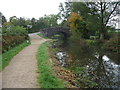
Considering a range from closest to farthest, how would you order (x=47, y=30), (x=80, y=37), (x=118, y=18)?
(x=118, y=18) → (x=80, y=37) → (x=47, y=30)

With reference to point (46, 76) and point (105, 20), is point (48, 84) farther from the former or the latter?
point (105, 20)

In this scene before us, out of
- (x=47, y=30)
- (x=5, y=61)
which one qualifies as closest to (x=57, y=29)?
(x=47, y=30)

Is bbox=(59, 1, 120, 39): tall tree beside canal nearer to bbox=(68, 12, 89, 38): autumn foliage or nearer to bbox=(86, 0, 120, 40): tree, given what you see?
bbox=(86, 0, 120, 40): tree

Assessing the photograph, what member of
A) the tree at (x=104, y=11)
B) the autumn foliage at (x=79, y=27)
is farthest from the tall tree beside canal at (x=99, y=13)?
the autumn foliage at (x=79, y=27)

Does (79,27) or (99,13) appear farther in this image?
(79,27)

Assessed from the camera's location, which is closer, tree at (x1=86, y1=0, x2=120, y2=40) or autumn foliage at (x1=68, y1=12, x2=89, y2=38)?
tree at (x1=86, y1=0, x2=120, y2=40)

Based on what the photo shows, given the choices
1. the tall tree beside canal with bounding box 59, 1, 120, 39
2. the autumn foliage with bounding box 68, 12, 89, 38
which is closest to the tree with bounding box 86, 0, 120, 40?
the tall tree beside canal with bounding box 59, 1, 120, 39

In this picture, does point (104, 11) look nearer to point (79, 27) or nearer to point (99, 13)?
point (99, 13)

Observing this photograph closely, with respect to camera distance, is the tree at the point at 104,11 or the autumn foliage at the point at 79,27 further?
the autumn foliage at the point at 79,27

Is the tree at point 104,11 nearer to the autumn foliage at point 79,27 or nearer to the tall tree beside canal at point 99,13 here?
the tall tree beside canal at point 99,13

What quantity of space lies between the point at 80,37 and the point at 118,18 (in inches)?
359

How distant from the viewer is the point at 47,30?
39.7 meters

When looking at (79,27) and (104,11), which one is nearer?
(104,11)

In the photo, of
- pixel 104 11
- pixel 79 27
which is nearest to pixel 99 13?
pixel 104 11
